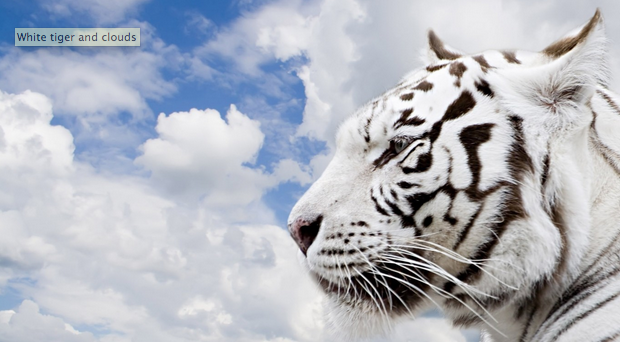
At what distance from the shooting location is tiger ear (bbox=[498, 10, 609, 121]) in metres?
3.11

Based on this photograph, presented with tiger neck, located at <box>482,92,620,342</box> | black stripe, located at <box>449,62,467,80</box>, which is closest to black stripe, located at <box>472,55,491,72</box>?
black stripe, located at <box>449,62,467,80</box>

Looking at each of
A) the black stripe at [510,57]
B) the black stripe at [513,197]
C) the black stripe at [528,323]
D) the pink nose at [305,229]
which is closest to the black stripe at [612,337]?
the black stripe at [528,323]

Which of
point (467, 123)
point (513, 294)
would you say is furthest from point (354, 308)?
point (467, 123)

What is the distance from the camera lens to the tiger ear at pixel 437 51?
4277 millimetres

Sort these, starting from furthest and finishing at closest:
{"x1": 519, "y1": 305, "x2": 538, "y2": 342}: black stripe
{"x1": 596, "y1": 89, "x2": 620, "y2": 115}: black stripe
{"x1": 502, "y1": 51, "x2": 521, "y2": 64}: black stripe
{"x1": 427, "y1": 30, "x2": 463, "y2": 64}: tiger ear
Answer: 1. {"x1": 427, "y1": 30, "x2": 463, "y2": 64}: tiger ear
2. {"x1": 502, "y1": 51, "x2": 521, "y2": 64}: black stripe
3. {"x1": 596, "y1": 89, "x2": 620, "y2": 115}: black stripe
4. {"x1": 519, "y1": 305, "x2": 538, "y2": 342}: black stripe

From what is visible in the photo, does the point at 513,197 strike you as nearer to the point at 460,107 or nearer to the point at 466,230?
the point at 466,230

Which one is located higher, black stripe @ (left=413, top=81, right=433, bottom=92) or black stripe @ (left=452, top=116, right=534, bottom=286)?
black stripe @ (left=413, top=81, right=433, bottom=92)

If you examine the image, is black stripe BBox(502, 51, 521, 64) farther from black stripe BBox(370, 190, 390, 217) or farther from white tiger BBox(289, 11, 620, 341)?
black stripe BBox(370, 190, 390, 217)

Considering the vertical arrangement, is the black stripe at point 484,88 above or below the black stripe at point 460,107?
above

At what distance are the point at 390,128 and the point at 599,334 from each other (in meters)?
1.53

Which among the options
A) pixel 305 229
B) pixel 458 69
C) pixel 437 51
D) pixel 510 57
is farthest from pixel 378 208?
pixel 437 51

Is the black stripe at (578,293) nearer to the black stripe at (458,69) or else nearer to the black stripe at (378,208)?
the black stripe at (378,208)

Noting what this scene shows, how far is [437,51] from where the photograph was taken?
14.5 feet

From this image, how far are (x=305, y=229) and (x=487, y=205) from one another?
3.45 ft
